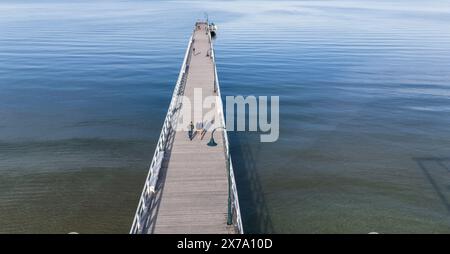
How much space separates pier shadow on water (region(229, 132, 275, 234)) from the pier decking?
3.17 m

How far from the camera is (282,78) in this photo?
5538 cm

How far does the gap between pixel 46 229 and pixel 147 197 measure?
7.37 metres

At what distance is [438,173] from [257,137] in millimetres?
15464

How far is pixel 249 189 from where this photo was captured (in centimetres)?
2730

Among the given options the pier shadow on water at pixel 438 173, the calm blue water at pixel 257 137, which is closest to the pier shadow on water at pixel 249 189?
the calm blue water at pixel 257 137

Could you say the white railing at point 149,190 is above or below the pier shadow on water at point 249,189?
above

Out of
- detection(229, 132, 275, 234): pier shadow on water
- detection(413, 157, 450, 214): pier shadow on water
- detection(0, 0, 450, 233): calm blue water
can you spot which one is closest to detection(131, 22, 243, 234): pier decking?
detection(229, 132, 275, 234): pier shadow on water

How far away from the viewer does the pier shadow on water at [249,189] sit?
78.0ft

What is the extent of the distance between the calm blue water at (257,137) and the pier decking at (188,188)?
3549 mm

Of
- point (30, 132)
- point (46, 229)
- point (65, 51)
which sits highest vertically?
point (65, 51)

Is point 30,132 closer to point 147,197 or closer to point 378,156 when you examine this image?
point 147,197

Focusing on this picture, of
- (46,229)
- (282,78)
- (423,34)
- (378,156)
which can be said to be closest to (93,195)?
(46,229)

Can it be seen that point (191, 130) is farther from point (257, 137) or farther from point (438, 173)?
point (438, 173)

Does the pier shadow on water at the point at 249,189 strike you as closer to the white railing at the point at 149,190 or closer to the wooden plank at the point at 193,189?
the wooden plank at the point at 193,189
